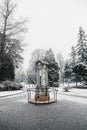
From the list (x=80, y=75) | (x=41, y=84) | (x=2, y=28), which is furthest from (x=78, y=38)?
(x=41, y=84)

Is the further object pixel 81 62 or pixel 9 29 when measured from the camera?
pixel 81 62

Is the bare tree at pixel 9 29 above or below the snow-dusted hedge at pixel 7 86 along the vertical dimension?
above

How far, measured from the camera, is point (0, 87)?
1076 inches

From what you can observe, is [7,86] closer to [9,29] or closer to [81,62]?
[9,29]

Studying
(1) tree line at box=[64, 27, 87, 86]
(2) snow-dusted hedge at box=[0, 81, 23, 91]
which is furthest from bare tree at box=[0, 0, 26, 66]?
(1) tree line at box=[64, 27, 87, 86]

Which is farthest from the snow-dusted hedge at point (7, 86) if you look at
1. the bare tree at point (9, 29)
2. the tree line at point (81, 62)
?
the tree line at point (81, 62)

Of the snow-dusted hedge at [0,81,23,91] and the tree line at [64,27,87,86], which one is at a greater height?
the tree line at [64,27,87,86]

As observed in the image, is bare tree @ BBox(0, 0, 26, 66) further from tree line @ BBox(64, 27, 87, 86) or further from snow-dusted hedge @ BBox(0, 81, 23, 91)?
tree line @ BBox(64, 27, 87, 86)

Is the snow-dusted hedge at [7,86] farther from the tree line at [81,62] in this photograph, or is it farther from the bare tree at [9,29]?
the tree line at [81,62]

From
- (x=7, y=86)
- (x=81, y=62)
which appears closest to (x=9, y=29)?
(x=7, y=86)

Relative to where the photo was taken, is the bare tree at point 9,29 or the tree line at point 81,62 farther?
the tree line at point 81,62

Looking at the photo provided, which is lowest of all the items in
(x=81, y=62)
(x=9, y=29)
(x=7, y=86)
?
(x=7, y=86)

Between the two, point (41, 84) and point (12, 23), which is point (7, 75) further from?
point (41, 84)

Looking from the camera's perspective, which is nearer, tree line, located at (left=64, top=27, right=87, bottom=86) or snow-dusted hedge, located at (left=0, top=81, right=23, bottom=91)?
snow-dusted hedge, located at (left=0, top=81, right=23, bottom=91)
